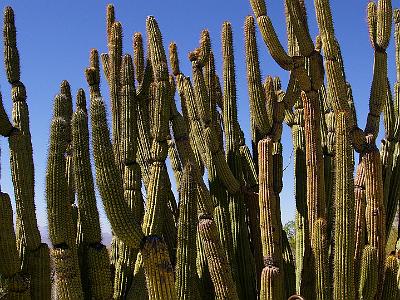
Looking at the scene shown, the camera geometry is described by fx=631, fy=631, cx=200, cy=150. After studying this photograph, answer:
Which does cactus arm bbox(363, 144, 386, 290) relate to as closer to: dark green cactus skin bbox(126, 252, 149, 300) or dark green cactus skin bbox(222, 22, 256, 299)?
dark green cactus skin bbox(222, 22, 256, 299)

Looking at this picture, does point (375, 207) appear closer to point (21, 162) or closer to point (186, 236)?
point (186, 236)

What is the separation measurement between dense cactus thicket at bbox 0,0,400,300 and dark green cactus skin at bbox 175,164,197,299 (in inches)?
0.4

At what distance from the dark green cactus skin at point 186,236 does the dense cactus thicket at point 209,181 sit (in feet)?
0.04

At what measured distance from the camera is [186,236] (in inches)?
194

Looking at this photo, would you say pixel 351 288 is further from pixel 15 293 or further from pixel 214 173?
pixel 15 293

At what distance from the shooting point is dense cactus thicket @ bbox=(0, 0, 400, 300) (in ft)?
16.6

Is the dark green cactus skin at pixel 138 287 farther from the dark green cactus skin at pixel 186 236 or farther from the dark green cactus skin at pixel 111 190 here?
the dark green cactus skin at pixel 111 190

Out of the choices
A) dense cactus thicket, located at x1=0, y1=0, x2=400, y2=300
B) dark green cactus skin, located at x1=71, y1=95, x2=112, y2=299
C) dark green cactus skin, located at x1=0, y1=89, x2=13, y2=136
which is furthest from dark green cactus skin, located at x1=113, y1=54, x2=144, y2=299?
dark green cactus skin, located at x1=0, y1=89, x2=13, y2=136

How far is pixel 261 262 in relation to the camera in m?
6.89

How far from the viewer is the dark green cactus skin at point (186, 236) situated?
494 cm

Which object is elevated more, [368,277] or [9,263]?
[9,263]

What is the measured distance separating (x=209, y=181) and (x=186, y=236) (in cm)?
200

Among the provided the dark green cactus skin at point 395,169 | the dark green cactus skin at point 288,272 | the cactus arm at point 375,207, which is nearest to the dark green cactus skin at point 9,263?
the dark green cactus skin at point 288,272

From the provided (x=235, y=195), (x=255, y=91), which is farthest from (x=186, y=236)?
(x=255, y=91)
